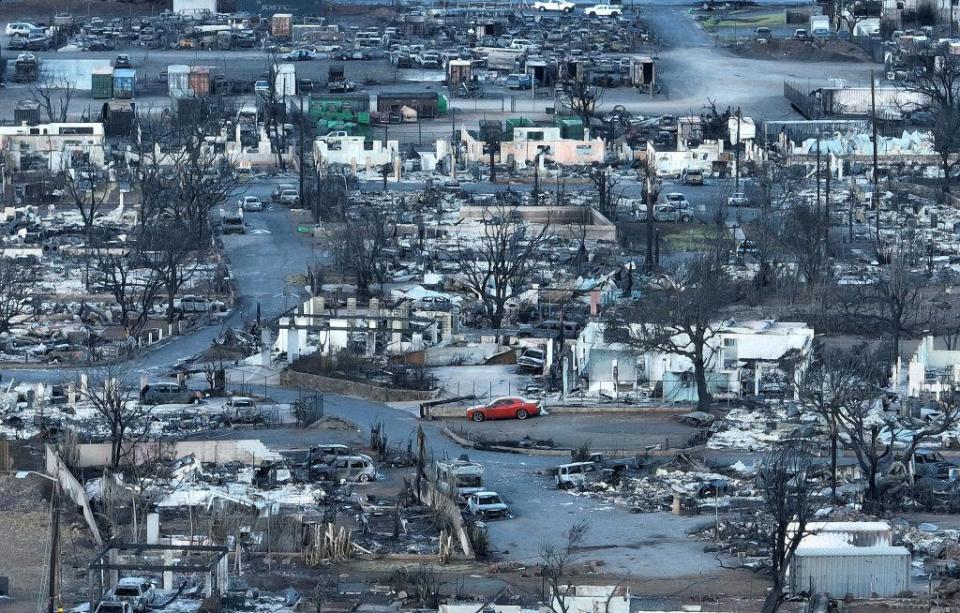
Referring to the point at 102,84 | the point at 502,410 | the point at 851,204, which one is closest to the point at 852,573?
the point at 502,410

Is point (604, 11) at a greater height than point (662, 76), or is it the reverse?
point (662, 76)

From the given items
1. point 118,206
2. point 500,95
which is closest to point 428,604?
point 118,206

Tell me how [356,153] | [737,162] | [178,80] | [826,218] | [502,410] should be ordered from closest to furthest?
[502,410], [826,218], [737,162], [356,153], [178,80]

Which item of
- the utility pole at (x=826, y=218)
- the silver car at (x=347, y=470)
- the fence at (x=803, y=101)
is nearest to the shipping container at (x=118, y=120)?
the fence at (x=803, y=101)

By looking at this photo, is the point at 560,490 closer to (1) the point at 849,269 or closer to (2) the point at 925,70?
(1) the point at 849,269

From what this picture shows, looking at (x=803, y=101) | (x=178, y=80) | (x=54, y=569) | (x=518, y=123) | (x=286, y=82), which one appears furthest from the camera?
(x=178, y=80)

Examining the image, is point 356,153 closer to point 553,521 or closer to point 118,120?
point 118,120
